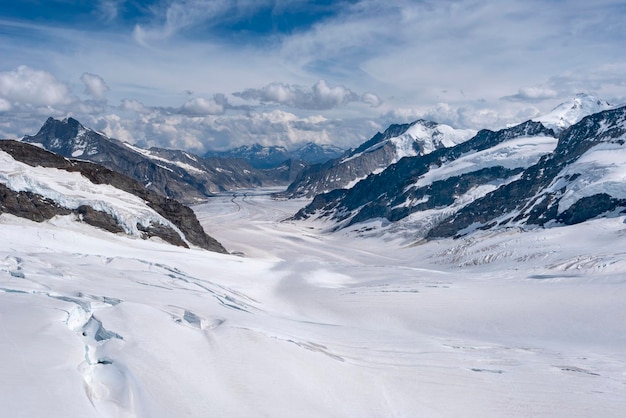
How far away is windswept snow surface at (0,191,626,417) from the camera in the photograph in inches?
551

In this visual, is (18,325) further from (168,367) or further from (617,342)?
(617,342)

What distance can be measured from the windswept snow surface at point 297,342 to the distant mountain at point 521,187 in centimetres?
5128

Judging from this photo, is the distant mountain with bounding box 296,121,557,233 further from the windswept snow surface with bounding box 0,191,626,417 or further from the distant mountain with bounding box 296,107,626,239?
the windswept snow surface with bounding box 0,191,626,417

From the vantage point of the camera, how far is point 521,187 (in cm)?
13262

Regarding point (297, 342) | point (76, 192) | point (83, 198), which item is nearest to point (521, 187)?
point (83, 198)

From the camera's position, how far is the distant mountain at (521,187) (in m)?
96.6

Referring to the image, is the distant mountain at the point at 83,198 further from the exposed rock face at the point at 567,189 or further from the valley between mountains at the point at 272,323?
the exposed rock face at the point at 567,189

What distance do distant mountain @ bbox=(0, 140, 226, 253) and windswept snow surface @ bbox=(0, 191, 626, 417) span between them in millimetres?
16410

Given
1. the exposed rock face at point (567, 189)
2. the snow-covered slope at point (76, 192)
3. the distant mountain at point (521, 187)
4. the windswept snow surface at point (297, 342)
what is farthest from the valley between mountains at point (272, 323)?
the distant mountain at point (521, 187)

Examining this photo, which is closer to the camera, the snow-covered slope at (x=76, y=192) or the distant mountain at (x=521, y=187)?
the snow-covered slope at (x=76, y=192)

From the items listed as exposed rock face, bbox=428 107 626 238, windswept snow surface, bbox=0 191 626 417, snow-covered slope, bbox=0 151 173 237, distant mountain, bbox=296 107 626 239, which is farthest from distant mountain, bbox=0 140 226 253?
distant mountain, bbox=296 107 626 239

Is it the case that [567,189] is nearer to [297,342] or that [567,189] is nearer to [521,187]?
[521,187]

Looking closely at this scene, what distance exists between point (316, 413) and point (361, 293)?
93.2 feet

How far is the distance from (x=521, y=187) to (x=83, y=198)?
352ft
